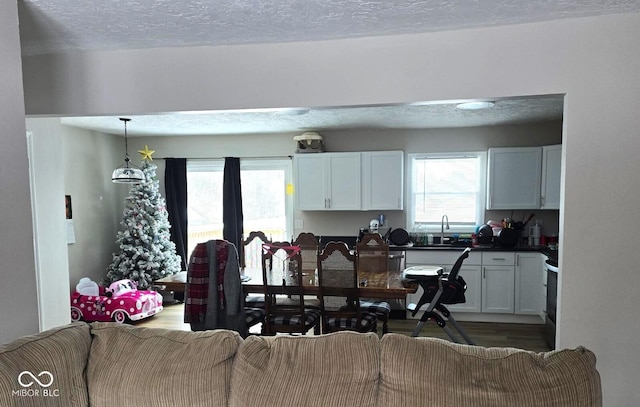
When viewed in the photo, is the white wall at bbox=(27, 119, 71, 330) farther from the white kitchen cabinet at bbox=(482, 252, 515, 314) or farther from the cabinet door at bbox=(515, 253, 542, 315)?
the cabinet door at bbox=(515, 253, 542, 315)

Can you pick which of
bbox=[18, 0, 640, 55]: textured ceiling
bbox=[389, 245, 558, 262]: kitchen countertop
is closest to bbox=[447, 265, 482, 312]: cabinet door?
bbox=[389, 245, 558, 262]: kitchen countertop

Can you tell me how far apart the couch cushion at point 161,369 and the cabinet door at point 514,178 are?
163 inches

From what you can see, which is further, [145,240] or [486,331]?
[145,240]

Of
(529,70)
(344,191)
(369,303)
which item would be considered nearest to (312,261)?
(369,303)

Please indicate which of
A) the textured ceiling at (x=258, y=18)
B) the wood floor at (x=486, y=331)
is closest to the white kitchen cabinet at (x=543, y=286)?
the wood floor at (x=486, y=331)

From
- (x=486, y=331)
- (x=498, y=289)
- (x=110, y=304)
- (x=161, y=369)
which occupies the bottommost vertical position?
(x=486, y=331)

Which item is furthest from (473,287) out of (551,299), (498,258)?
(551,299)

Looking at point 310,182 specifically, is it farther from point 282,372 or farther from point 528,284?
point 282,372

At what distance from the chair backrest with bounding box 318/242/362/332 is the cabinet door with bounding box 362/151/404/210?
7.31 feet

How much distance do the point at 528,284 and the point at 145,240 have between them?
483cm

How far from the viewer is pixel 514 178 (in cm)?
469

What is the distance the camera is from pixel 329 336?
5.03 feet

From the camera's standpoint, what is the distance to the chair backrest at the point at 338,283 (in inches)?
112

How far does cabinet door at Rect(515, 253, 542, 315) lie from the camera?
171 inches
